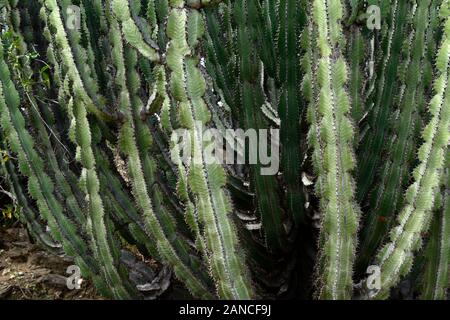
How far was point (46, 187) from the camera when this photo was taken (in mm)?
2297

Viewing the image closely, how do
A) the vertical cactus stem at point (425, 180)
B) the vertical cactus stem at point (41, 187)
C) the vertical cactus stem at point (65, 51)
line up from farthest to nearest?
1. the vertical cactus stem at point (41, 187)
2. the vertical cactus stem at point (65, 51)
3. the vertical cactus stem at point (425, 180)

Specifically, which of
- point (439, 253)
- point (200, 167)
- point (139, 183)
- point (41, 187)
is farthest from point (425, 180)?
point (41, 187)

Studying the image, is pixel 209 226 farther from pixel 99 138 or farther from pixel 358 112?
pixel 358 112

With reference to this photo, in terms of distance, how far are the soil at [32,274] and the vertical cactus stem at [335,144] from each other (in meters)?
1.25

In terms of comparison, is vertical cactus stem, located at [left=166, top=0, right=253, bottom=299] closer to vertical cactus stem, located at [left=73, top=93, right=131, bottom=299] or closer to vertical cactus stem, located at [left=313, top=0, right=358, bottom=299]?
vertical cactus stem, located at [left=313, top=0, right=358, bottom=299]

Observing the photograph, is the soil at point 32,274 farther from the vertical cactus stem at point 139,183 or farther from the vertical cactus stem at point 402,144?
the vertical cactus stem at point 402,144

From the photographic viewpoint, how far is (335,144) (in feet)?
5.65

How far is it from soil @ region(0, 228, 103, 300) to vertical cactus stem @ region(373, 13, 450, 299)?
133 centimetres

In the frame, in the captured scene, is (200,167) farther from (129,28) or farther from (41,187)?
(41,187)

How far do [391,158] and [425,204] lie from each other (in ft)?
1.29

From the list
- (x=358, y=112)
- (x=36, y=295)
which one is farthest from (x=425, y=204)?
(x=36, y=295)

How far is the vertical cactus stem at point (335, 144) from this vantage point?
1701 millimetres

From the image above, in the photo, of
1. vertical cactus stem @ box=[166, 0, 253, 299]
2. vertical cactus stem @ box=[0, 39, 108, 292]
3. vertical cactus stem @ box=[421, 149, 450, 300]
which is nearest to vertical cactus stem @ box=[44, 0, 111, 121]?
vertical cactus stem @ box=[0, 39, 108, 292]

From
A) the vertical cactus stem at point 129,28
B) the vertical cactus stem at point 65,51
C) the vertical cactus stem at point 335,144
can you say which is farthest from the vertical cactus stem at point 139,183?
the vertical cactus stem at point 335,144
